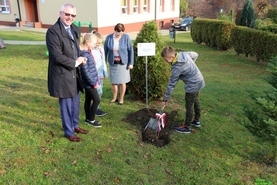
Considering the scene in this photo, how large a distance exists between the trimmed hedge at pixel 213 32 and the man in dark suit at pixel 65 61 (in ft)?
39.6

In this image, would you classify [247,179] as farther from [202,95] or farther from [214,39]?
[214,39]

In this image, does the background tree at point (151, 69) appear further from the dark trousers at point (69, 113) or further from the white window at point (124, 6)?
the white window at point (124, 6)

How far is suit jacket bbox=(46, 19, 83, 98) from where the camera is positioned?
3.69 metres

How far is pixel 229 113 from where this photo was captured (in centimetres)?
594

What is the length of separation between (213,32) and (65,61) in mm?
13190

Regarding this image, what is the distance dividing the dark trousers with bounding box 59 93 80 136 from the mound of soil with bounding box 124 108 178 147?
3.76 feet

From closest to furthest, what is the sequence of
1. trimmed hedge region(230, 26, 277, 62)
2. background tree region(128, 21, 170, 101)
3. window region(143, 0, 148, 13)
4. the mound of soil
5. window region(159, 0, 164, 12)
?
the mound of soil < background tree region(128, 21, 170, 101) < trimmed hedge region(230, 26, 277, 62) < window region(143, 0, 148, 13) < window region(159, 0, 164, 12)

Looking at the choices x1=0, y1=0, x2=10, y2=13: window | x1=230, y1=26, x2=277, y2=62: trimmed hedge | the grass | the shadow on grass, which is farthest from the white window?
the grass

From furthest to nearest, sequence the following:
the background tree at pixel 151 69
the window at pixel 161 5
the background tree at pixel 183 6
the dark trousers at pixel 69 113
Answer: the background tree at pixel 183 6, the window at pixel 161 5, the background tree at pixel 151 69, the dark trousers at pixel 69 113

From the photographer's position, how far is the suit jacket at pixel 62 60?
12.1ft

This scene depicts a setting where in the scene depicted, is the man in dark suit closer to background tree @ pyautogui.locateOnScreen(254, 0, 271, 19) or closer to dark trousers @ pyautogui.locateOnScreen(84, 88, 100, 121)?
dark trousers @ pyautogui.locateOnScreen(84, 88, 100, 121)

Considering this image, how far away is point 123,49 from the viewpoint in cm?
554

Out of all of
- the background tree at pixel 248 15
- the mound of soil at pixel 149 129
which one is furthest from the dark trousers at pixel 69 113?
the background tree at pixel 248 15

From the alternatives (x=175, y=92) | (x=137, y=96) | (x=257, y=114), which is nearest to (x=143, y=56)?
(x=137, y=96)
